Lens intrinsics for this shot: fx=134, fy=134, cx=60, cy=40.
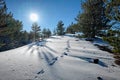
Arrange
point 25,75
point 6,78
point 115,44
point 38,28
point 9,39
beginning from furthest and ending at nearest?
point 38,28
point 9,39
point 115,44
point 25,75
point 6,78

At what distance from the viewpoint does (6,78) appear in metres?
5.43

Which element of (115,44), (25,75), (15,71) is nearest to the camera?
(25,75)

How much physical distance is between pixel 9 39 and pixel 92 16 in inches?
1013

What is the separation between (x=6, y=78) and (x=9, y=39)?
35444mm

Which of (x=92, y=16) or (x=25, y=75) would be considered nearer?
(x=25, y=75)

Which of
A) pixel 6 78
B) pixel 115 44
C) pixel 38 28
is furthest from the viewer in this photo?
pixel 38 28

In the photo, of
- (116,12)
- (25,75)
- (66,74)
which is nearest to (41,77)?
(25,75)

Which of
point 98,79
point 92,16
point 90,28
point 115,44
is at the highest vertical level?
point 92,16

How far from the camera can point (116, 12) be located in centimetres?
1049

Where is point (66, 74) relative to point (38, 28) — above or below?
below

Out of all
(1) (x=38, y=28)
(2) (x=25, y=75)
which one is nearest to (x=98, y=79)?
(2) (x=25, y=75)

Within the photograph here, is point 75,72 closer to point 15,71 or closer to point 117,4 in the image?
point 15,71

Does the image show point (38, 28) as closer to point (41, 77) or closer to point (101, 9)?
point (101, 9)

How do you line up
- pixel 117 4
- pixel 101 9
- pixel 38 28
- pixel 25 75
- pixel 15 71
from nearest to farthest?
pixel 25 75
pixel 15 71
pixel 117 4
pixel 101 9
pixel 38 28
